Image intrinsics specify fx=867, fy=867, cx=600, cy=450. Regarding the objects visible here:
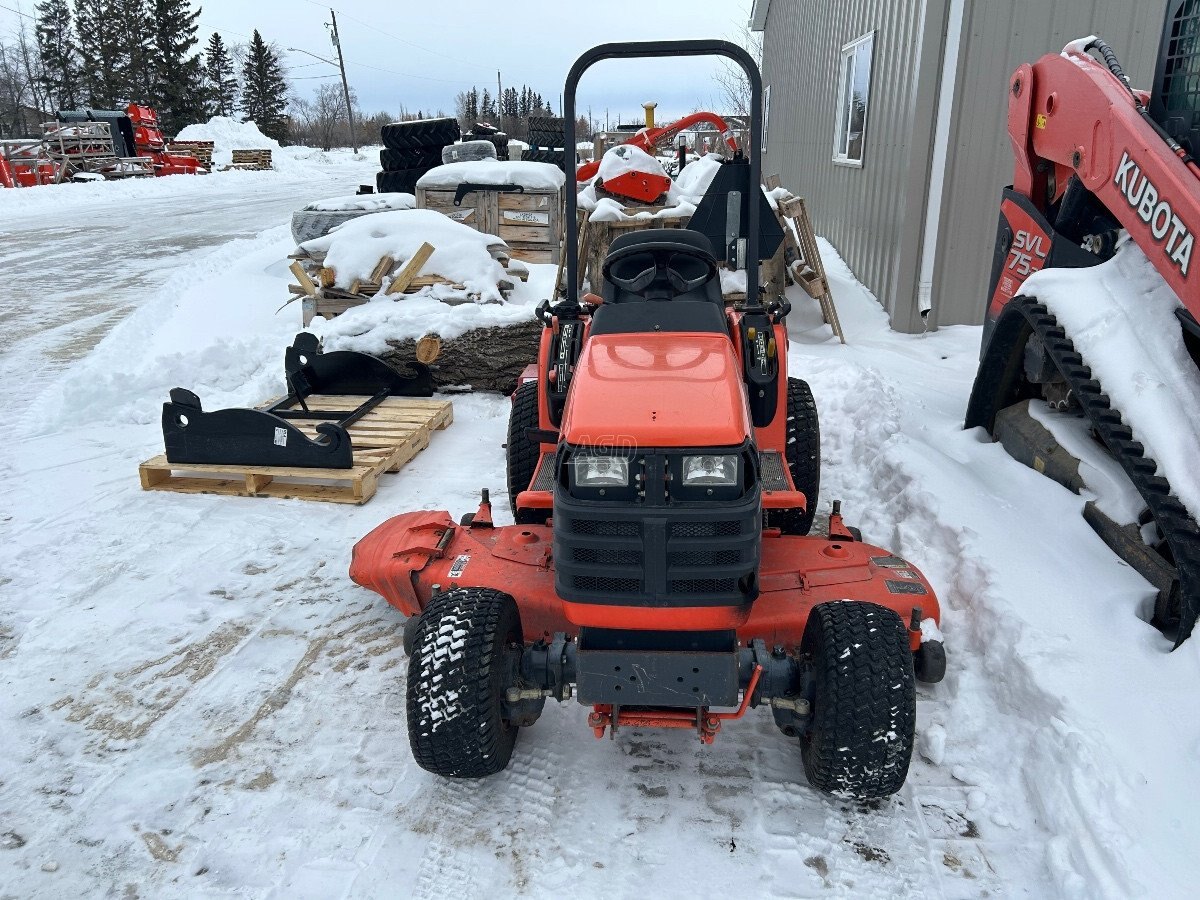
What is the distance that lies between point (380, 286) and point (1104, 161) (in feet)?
18.2

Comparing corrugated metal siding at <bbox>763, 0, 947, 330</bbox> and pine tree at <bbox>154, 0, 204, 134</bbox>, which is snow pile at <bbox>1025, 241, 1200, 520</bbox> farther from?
pine tree at <bbox>154, 0, 204, 134</bbox>

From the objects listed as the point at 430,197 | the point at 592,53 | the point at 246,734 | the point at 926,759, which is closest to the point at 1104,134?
the point at 592,53

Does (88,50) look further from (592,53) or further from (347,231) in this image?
(592,53)

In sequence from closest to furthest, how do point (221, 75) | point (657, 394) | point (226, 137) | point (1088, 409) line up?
1. point (657, 394)
2. point (1088, 409)
3. point (226, 137)
4. point (221, 75)

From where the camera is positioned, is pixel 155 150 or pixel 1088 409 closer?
pixel 1088 409

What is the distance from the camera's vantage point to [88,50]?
145 ft

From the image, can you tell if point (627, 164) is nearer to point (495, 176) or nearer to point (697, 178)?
point (697, 178)

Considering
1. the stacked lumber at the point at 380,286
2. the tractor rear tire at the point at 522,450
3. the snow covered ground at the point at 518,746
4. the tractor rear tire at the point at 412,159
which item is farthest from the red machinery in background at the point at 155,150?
the tractor rear tire at the point at 522,450

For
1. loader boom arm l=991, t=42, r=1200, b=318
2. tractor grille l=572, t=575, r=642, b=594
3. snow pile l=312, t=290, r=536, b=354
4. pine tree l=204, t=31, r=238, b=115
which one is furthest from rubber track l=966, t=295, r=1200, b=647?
pine tree l=204, t=31, r=238, b=115

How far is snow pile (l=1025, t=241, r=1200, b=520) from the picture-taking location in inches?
127

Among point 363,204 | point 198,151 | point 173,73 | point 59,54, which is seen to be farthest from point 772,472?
point 59,54

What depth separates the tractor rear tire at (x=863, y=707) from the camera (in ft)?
8.38

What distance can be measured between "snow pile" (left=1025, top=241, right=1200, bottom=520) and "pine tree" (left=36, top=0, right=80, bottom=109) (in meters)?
52.8

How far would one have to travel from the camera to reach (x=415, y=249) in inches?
305
